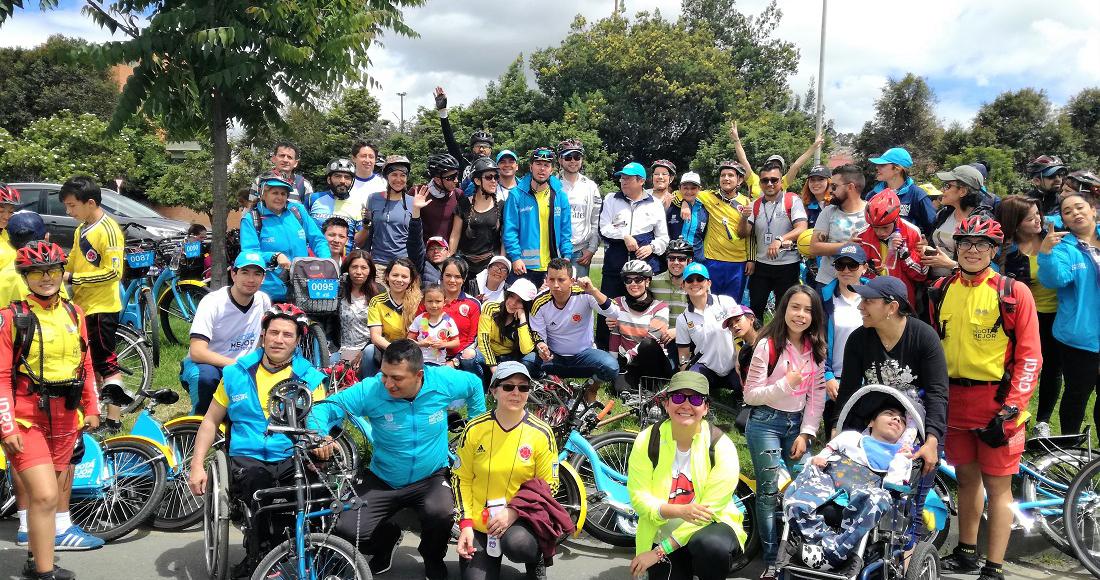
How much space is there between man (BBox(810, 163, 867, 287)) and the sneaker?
18.7 feet

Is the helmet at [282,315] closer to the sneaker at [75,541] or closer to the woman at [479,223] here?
the sneaker at [75,541]

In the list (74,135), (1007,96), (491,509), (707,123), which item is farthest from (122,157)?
(1007,96)

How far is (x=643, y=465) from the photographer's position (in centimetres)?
404

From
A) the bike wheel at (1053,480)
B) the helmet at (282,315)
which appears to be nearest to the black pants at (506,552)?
the helmet at (282,315)

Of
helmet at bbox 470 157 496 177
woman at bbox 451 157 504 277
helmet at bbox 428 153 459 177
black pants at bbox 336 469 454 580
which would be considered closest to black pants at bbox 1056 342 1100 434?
black pants at bbox 336 469 454 580

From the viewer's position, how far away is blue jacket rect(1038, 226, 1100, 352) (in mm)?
5387

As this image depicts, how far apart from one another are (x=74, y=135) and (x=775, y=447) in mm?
29059

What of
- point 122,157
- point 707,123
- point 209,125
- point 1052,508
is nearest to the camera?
point 1052,508

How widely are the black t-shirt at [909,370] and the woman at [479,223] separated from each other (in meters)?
4.19

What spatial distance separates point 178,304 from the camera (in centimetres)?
842

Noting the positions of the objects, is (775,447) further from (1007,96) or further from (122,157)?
(1007,96)

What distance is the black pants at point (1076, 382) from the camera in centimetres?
548

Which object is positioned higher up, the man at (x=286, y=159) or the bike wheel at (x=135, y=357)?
the man at (x=286, y=159)

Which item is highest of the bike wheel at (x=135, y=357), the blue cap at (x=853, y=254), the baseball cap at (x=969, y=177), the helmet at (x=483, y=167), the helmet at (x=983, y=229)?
the helmet at (x=483, y=167)
